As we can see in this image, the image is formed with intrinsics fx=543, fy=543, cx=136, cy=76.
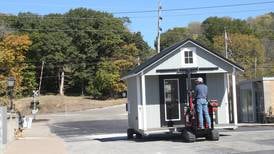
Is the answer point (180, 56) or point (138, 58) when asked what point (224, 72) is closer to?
point (180, 56)

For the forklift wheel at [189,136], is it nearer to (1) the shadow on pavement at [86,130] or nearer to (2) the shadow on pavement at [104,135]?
(2) the shadow on pavement at [104,135]

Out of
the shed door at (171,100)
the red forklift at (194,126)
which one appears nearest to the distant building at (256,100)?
the shed door at (171,100)

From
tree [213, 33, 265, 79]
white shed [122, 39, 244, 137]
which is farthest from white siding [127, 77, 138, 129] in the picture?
tree [213, 33, 265, 79]

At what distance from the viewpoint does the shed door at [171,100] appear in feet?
77.2

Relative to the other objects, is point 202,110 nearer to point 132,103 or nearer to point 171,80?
point 171,80

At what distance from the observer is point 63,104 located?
95.4m

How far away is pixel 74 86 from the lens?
11162 centimetres

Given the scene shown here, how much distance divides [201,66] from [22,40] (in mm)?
69188

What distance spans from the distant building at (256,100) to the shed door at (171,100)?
43.5 ft

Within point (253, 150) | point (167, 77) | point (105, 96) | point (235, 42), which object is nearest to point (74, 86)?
point (105, 96)

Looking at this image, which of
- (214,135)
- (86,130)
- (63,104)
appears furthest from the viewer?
(63,104)

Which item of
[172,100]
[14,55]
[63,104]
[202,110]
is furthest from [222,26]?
[202,110]

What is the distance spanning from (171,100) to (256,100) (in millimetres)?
15187

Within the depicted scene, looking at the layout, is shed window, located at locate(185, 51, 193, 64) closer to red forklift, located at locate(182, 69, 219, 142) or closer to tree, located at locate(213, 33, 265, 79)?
red forklift, located at locate(182, 69, 219, 142)
